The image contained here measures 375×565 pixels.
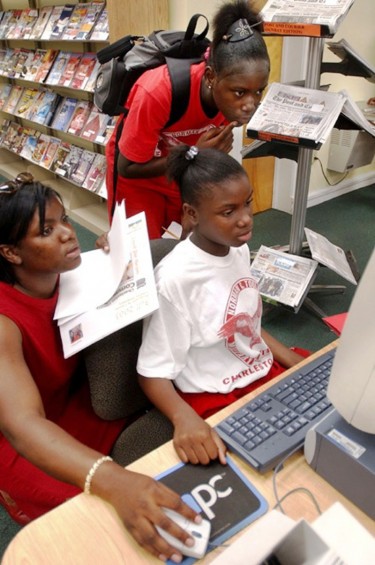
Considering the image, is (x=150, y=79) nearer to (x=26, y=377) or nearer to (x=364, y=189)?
(x=26, y=377)

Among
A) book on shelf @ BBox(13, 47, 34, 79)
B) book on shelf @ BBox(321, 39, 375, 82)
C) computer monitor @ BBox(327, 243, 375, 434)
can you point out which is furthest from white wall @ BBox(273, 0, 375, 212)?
computer monitor @ BBox(327, 243, 375, 434)

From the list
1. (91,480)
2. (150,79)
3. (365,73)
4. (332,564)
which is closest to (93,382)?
(91,480)

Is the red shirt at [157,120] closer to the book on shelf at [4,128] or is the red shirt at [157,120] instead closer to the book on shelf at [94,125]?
the book on shelf at [94,125]

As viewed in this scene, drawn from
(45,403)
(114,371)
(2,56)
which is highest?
(2,56)

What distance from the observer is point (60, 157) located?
3.48 meters

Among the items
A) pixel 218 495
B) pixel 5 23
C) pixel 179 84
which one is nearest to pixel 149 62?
pixel 179 84

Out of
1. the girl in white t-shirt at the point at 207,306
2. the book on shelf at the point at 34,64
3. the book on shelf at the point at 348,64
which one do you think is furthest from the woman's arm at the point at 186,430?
the book on shelf at the point at 34,64

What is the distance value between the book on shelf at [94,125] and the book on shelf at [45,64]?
589mm

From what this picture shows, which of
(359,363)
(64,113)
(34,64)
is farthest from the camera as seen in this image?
(34,64)

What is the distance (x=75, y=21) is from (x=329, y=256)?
2.28 m

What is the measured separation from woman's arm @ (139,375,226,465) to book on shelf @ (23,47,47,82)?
3.33 meters

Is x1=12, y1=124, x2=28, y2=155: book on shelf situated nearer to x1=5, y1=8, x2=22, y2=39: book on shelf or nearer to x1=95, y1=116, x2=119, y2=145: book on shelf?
x1=5, y1=8, x2=22, y2=39: book on shelf

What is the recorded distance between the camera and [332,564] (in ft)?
1.44

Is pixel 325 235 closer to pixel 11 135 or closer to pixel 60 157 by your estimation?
pixel 60 157
